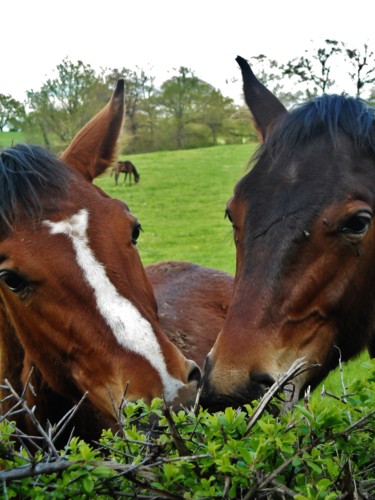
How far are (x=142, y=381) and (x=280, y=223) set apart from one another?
1.04 m

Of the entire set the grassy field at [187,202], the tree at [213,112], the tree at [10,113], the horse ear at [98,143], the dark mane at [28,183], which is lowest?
the grassy field at [187,202]

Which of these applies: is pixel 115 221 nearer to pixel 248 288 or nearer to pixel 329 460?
pixel 248 288

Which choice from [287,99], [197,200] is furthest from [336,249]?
[197,200]

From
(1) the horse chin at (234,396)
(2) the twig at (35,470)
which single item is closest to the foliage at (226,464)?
(2) the twig at (35,470)

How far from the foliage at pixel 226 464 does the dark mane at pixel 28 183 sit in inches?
70.9

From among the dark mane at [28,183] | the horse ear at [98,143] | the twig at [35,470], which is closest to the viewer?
the twig at [35,470]

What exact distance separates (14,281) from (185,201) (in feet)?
80.5

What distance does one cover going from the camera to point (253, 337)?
2.84 m

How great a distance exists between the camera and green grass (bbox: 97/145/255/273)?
17234 millimetres

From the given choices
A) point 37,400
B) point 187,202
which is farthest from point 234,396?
point 187,202

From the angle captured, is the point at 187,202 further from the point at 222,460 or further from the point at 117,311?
the point at 222,460

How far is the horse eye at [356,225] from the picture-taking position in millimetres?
3053

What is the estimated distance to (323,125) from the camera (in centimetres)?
350

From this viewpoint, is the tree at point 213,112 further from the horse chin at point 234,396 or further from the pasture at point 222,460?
the pasture at point 222,460
